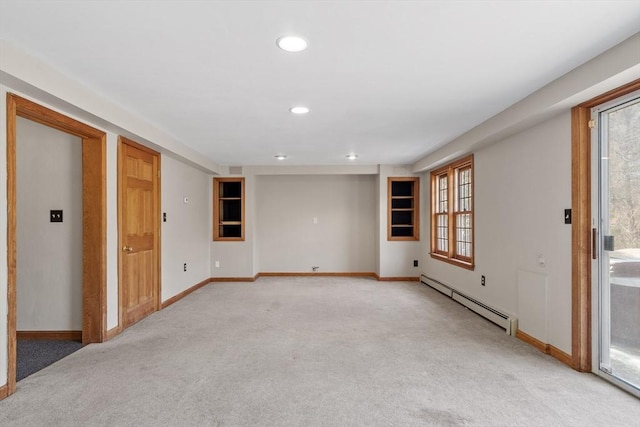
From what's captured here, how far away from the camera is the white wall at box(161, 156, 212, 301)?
5.14m

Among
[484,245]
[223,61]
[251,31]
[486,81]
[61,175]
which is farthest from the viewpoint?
[484,245]

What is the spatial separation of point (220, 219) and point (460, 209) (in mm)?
4432

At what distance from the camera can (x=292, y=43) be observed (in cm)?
219

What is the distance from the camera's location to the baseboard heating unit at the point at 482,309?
12.4 ft

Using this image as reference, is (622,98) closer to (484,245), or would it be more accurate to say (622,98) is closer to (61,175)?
(484,245)

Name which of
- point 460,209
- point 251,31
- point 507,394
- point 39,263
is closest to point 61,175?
point 39,263

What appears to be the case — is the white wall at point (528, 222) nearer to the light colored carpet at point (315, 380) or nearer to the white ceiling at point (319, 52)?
the light colored carpet at point (315, 380)

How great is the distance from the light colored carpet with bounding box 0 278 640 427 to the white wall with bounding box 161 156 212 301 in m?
1.04

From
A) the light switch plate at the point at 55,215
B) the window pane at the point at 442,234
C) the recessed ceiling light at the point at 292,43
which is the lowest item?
the window pane at the point at 442,234

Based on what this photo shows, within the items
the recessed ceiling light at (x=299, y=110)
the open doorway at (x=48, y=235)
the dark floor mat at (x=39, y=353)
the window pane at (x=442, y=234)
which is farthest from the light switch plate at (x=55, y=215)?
the window pane at (x=442, y=234)

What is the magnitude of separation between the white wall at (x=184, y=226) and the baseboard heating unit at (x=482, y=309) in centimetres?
405

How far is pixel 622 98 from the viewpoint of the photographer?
2551 millimetres

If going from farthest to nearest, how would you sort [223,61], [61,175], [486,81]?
[61,175] < [486,81] < [223,61]

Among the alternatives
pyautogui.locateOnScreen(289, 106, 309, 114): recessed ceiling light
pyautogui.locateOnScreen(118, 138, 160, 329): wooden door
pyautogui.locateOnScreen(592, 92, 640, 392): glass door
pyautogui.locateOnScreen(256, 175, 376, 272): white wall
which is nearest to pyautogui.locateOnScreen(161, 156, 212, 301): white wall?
pyautogui.locateOnScreen(118, 138, 160, 329): wooden door
